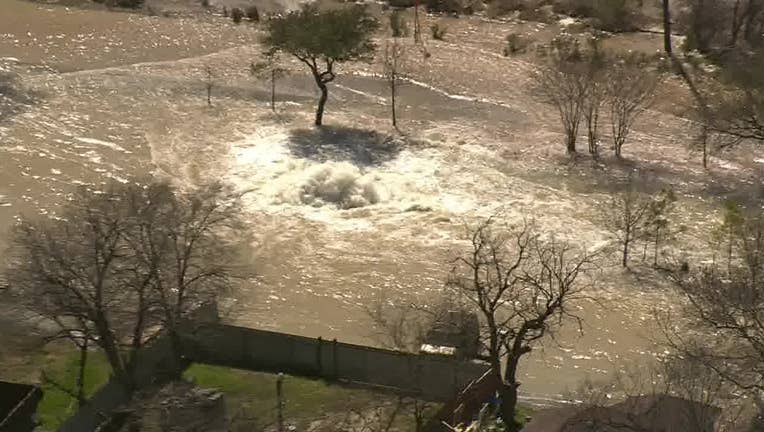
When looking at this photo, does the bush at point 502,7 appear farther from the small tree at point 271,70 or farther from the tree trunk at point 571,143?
the tree trunk at point 571,143

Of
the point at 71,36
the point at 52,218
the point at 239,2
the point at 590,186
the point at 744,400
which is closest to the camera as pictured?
the point at 744,400

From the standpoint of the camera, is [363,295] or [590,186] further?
[590,186]

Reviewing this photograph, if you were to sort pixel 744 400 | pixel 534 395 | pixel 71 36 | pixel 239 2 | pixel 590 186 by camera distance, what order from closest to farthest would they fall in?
pixel 744 400 < pixel 534 395 < pixel 590 186 < pixel 71 36 < pixel 239 2

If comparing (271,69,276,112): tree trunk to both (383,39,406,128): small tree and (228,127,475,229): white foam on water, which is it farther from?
(383,39,406,128): small tree

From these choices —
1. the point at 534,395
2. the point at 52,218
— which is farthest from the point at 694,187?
the point at 52,218

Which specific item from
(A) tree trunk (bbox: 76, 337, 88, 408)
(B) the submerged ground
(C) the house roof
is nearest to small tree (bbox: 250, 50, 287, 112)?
(B) the submerged ground

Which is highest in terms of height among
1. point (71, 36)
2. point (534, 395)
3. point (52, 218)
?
point (71, 36)

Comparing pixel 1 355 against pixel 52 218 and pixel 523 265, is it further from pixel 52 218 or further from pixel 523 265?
pixel 523 265

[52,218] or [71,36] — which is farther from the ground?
[71,36]

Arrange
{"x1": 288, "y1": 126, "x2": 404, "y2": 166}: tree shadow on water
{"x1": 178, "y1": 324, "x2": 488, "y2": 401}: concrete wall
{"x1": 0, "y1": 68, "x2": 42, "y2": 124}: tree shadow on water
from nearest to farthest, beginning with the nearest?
{"x1": 178, "y1": 324, "x2": 488, "y2": 401}: concrete wall → {"x1": 288, "y1": 126, "x2": 404, "y2": 166}: tree shadow on water → {"x1": 0, "y1": 68, "x2": 42, "y2": 124}: tree shadow on water
